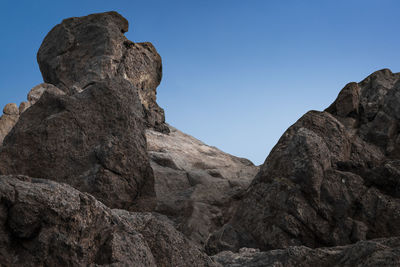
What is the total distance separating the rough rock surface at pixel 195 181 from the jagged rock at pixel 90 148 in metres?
2.65

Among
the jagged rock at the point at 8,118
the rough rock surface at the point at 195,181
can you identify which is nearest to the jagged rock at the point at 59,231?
the rough rock surface at the point at 195,181

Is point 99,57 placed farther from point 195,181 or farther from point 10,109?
point 195,181

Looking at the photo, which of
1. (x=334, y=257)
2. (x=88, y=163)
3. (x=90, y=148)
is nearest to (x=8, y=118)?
(x=90, y=148)

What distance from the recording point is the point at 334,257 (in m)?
11.1

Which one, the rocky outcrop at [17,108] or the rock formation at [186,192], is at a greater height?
the rocky outcrop at [17,108]

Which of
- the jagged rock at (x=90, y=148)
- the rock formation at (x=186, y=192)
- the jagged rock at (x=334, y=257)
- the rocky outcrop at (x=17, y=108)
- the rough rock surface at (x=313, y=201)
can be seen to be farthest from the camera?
the rocky outcrop at (x=17, y=108)

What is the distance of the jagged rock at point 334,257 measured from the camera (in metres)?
9.60

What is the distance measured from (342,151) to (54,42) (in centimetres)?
3763

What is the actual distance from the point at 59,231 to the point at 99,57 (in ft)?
138

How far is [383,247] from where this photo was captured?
395 inches

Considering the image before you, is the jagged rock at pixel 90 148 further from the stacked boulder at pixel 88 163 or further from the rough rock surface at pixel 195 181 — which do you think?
the rough rock surface at pixel 195 181

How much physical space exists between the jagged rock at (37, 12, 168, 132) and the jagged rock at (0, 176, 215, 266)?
38180 mm

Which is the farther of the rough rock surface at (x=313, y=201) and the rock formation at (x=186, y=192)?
the rough rock surface at (x=313, y=201)

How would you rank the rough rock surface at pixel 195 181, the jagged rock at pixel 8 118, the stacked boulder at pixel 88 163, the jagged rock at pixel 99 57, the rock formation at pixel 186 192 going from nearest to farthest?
1. the stacked boulder at pixel 88 163
2. the rock formation at pixel 186 192
3. the rough rock surface at pixel 195 181
4. the jagged rock at pixel 8 118
5. the jagged rock at pixel 99 57
